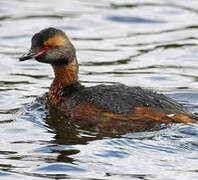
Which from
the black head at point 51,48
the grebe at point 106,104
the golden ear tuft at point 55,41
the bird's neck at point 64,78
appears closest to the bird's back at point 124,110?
the grebe at point 106,104

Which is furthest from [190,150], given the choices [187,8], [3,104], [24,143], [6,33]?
[187,8]

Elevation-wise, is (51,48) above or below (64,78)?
above

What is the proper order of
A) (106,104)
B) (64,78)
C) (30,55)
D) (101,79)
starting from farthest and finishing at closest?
(101,79)
(64,78)
(30,55)
(106,104)

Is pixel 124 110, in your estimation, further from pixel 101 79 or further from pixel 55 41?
pixel 101 79

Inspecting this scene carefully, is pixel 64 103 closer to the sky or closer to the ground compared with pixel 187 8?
closer to the ground

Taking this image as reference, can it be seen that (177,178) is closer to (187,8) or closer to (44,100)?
(44,100)

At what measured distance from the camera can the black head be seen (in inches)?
400

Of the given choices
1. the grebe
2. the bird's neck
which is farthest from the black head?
the bird's neck

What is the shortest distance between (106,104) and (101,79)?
131 inches

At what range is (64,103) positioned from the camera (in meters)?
10.2

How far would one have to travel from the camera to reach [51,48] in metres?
10.3

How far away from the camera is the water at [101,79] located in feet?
26.8

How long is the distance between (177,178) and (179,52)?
7.13 meters

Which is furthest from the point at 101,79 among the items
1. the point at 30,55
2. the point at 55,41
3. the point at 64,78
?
the point at 30,55
